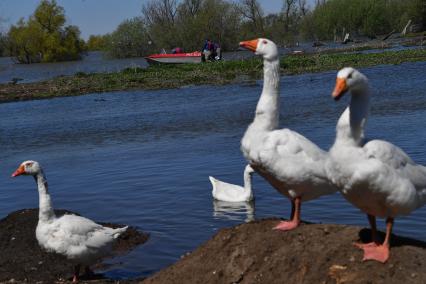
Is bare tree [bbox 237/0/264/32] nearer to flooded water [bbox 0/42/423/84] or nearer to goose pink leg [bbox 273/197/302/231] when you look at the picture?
flooded water [bbox 0/42/423/84]

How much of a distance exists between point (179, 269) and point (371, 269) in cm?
240

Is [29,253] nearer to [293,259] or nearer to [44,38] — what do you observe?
[293,259]

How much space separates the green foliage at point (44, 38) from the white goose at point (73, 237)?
9924 centimetres

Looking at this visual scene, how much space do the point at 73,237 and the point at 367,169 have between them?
212 inches

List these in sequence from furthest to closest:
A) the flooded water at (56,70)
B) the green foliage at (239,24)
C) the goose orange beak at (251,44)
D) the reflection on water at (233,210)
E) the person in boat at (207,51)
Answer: the green foliage at (239,24), the flooded water at (56,70), the person in boat at (207,51), the reflection on water at (233,210), the goose orange beak at (251,44)

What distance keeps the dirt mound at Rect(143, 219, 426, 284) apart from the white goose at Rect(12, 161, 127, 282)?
2.36m

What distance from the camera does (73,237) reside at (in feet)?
32.1

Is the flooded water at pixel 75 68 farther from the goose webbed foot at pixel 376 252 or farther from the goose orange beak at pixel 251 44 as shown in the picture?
the goose webbed foot at pixel 376 252

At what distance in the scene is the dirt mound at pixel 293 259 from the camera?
6.02 meters

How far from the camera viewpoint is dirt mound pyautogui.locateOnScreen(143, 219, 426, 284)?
19.8 ft

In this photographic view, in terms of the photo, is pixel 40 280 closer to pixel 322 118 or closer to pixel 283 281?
pixel 283 281

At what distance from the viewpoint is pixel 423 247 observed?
6.34m

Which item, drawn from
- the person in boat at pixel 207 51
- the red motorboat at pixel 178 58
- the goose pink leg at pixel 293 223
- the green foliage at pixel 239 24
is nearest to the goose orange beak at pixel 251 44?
the goose pink leg at pixel 293 223

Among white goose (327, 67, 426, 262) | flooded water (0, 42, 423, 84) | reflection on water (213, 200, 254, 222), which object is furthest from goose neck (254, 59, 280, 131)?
flooded water (0, 42, 423, 84)
